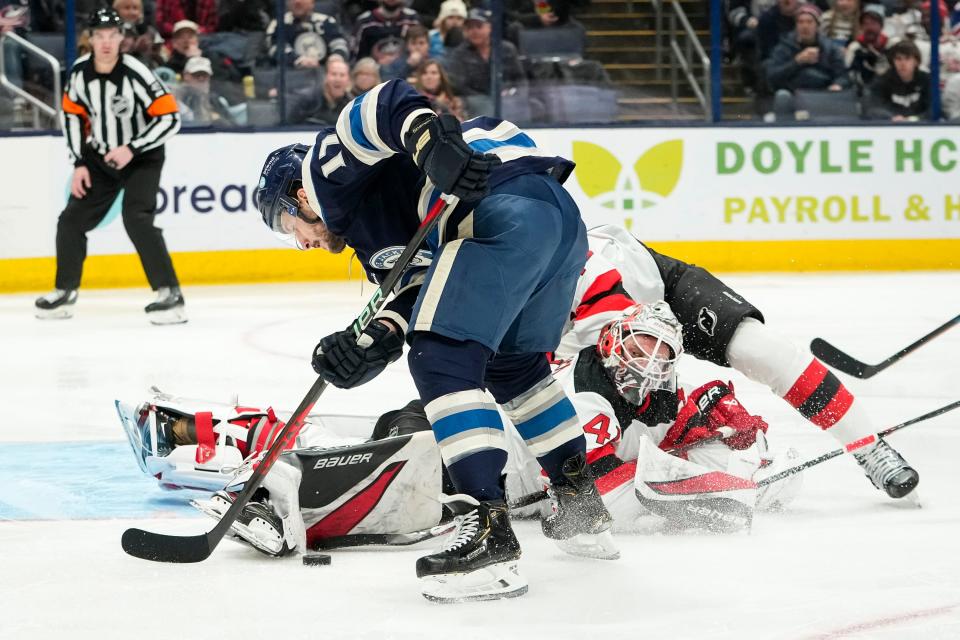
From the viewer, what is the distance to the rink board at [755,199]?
24.8 ft

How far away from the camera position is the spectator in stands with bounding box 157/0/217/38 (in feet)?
24.4

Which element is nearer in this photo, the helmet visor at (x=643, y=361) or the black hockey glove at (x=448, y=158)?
the black hockey glove at (x=448, y=158)

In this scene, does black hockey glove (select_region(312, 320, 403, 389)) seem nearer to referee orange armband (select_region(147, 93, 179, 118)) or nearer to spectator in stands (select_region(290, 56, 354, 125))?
referee orange armband (select_region(147, 93, 179, 118))

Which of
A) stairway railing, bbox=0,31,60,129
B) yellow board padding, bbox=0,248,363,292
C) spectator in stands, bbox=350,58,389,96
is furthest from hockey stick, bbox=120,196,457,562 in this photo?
spectator in stands, bbox=350,58,389,96

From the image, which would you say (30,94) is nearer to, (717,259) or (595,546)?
(717,259)

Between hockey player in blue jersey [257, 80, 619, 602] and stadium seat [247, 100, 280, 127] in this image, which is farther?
stadium seat [247, 100, 280, 127]

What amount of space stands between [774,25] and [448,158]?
20.5 ft

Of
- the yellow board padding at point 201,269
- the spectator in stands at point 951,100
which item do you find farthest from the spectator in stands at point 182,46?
the spectator in stands at point 951,100

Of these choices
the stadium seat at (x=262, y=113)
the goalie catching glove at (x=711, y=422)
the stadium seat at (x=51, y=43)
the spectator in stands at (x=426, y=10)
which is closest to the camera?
the goalie catching glove at (x=711, y=422)

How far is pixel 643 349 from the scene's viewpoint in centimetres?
259

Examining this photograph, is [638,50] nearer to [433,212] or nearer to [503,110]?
[503,110]

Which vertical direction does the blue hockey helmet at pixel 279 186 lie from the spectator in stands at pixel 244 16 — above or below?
above

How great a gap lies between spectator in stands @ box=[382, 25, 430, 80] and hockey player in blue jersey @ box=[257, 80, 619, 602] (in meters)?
5.26

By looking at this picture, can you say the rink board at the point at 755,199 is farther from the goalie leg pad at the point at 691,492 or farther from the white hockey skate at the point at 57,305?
the goalie leg pad at the point at 691,492
